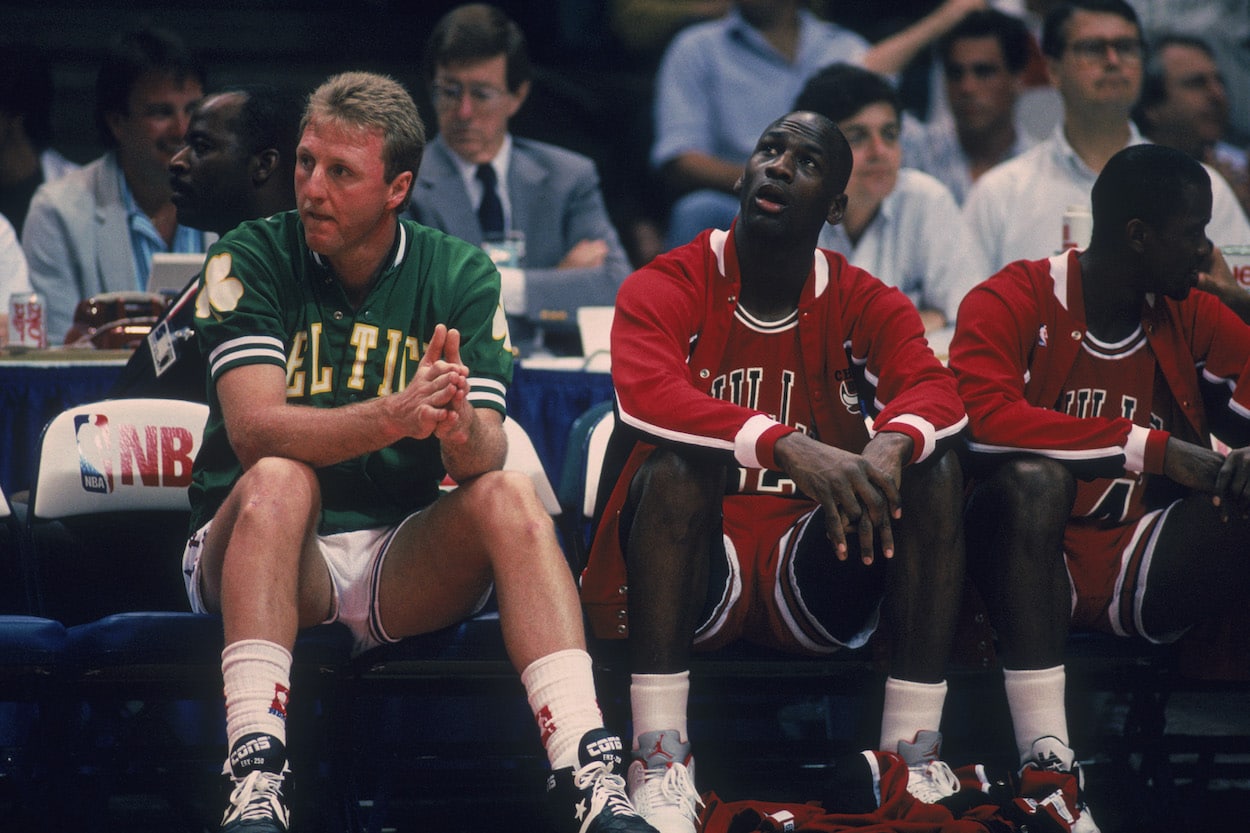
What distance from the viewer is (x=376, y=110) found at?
A: 2.57 meters

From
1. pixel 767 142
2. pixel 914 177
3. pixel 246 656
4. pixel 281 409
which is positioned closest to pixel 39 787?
pixel 246 656

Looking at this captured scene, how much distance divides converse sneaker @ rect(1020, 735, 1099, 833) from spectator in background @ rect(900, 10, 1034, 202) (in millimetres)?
3183

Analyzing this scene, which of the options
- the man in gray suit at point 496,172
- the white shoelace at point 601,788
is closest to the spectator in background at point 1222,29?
the man in gray suit at point 496,172

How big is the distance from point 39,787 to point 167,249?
217 centimetres

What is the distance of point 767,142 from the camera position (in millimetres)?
2766

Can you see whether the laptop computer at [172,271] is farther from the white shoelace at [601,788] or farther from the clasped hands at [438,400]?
the white shoelace at [601,788]

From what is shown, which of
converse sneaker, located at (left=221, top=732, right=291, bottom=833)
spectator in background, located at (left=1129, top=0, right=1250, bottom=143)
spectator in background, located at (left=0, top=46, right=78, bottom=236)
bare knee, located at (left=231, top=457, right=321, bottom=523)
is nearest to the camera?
converse sneaker, located at (left=221, top=732, right=291, bottom=833)

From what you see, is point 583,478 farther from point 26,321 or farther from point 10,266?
point 10,266

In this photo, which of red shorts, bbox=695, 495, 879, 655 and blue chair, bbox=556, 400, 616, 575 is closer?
red shorts, bbox=695, 495, 879, 655

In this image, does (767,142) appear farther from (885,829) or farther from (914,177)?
(914,177)

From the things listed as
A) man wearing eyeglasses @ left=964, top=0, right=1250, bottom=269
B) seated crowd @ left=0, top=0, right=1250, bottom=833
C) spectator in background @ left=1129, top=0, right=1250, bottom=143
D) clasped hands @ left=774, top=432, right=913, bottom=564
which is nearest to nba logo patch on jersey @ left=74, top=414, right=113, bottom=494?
seated crowd @ left=0, top=0, right=1250, bottom=833

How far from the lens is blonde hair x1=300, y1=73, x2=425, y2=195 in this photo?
2562 mm

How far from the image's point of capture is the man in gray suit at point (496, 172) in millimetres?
4430

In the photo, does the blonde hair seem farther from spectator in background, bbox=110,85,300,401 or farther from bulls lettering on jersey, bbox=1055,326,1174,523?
bulls lettering on jersey, bbox=1055,326,1174,523
